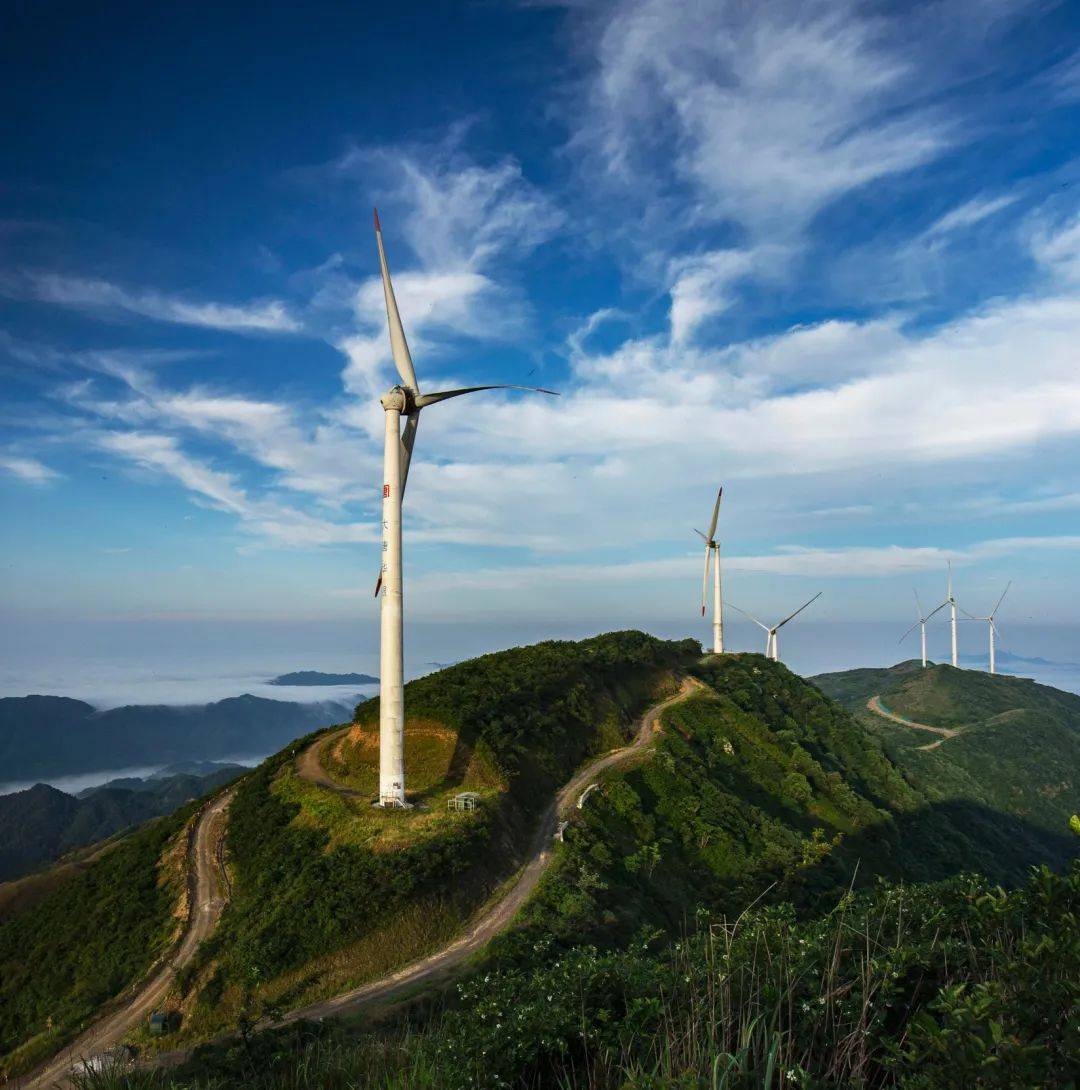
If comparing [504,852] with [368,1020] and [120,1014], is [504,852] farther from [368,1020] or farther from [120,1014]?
[120,1014]

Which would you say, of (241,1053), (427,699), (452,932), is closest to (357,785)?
(427,699)

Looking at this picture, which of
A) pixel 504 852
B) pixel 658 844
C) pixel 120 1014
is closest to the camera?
pixel 120 1014

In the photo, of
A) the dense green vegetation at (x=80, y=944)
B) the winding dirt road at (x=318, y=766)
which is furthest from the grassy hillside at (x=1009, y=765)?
the dense green vegetation at (x=80, y=944)

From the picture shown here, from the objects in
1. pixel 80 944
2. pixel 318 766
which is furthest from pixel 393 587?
pixel 80 944

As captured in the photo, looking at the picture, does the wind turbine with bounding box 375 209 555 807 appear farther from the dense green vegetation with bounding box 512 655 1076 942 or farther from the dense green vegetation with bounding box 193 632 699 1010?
the dense green vegetation with bounding box 512 655 1076 942

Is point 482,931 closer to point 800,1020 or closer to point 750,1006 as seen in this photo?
point 800,1020

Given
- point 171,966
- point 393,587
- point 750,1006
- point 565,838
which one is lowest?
point 171,966
